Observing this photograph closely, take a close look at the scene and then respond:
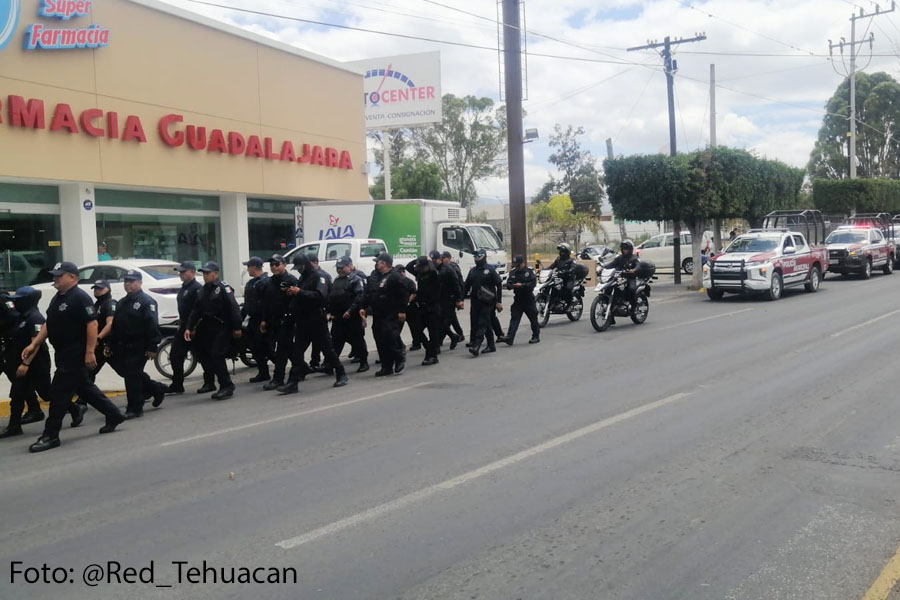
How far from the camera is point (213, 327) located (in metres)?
10.0

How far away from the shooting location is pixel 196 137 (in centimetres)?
2297

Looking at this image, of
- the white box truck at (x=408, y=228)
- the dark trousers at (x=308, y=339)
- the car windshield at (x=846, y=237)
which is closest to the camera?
the dark trousers at (x=308, y=339)

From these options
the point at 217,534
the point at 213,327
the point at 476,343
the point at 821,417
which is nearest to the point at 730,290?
the point at 476,343

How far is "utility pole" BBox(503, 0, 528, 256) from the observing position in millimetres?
21469

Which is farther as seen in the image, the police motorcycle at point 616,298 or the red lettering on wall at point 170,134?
the red lettering on wall at point 170,134

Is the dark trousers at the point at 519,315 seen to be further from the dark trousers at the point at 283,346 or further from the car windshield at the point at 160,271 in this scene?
the car windshield at the point at 160,271

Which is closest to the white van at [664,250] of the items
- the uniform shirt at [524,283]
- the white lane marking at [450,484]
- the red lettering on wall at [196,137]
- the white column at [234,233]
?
the white column at [234,233]

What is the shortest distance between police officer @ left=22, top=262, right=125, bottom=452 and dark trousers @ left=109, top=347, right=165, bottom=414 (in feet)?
3.27

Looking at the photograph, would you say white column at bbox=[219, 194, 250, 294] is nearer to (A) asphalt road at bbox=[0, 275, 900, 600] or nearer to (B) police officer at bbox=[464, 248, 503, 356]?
(B) police officer at bbox=[464, 248, 503, 356]

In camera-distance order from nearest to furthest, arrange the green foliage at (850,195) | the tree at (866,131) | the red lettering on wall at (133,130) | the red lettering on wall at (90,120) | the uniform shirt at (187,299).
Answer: the uniform shirt at (187,299), the red lettering on wall at (90,120), the red lettering on wall at (133,130), the green foliage at (850,195), the tree at (866,131)

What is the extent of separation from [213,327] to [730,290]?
49.7 ft

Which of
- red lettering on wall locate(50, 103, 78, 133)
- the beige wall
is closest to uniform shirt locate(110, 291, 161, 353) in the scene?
the beige wall

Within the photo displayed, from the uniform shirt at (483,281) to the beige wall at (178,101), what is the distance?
11.8 meters

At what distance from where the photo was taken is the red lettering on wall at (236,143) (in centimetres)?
2422
